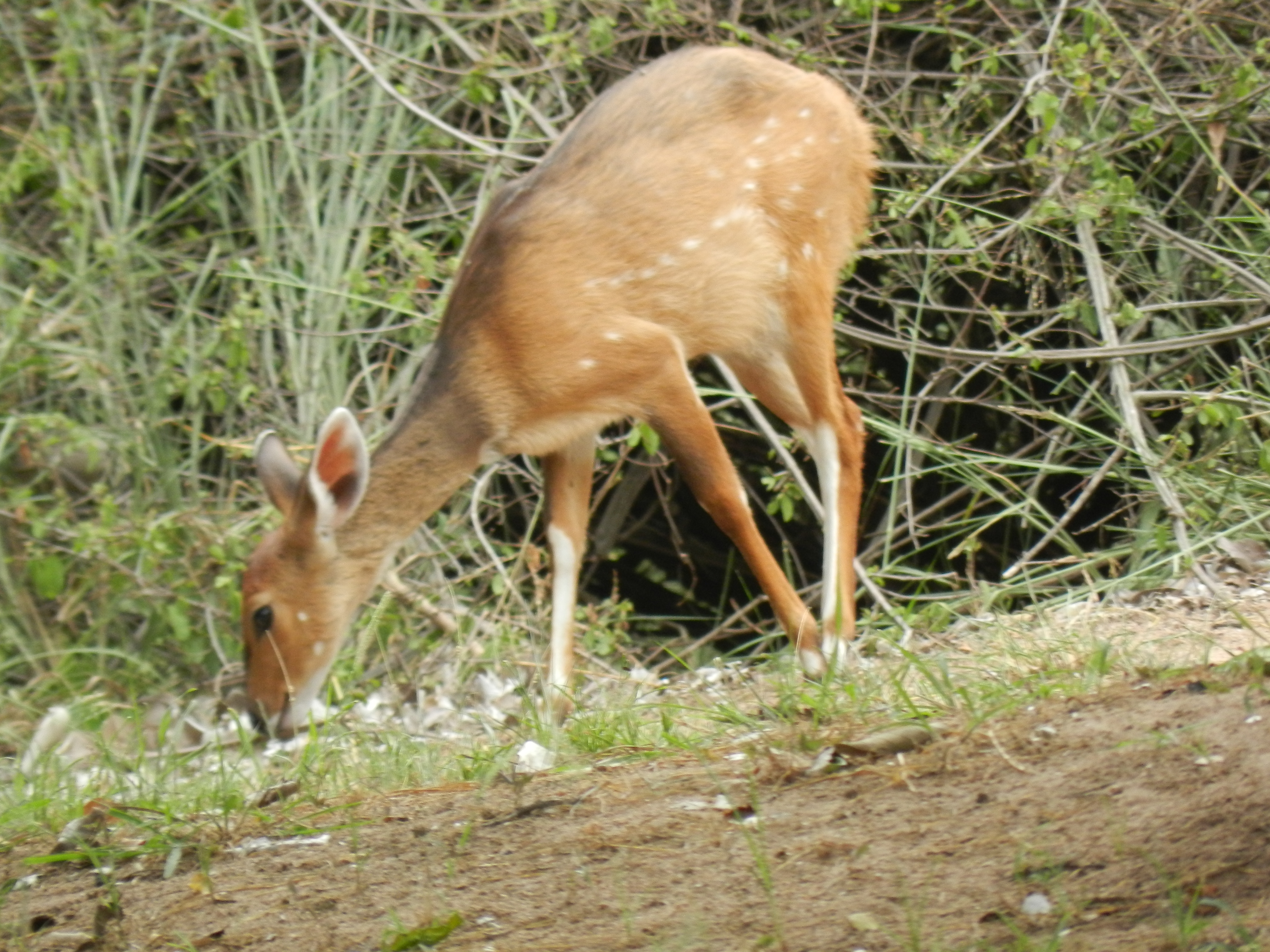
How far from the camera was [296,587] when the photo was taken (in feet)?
15.3

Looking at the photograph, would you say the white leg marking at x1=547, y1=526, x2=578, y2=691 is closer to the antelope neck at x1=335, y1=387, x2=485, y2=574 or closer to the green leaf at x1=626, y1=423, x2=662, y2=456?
the antelope neck at x1=335, y1=387, x2=485, y2=574

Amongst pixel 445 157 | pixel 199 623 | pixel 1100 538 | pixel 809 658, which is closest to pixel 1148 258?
pixel 1100 538

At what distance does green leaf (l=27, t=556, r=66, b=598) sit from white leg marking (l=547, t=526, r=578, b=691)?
94.5 inches

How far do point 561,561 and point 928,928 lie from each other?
2871 millimetres

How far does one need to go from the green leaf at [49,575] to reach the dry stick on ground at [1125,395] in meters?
4.21

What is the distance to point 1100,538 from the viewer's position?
5566 millimetres

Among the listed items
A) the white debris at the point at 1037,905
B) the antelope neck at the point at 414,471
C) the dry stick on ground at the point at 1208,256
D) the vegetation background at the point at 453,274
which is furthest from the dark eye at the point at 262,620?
the dry stick on ground at the point at 1208,256

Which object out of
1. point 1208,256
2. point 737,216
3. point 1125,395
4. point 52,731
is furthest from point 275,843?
point 1208,256

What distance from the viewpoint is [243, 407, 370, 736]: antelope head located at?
4551 mm

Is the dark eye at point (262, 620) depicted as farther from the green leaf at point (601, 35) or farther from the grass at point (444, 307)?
the green leaf at point (601, 35)

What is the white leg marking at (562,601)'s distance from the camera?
4.77 meters

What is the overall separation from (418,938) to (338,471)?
2.28 meters

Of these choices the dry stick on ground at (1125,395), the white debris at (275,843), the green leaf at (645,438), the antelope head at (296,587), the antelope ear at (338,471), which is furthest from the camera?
the green leaf at (645,438)

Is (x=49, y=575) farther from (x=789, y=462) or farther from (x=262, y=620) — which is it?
(x=789, y=462)
